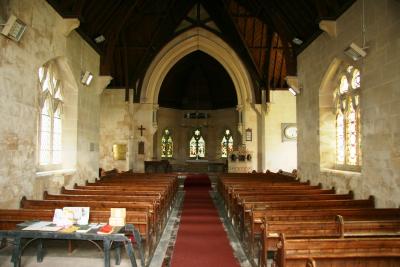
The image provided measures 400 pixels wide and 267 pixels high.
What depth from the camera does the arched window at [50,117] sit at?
859 cm

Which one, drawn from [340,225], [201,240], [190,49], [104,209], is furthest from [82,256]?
[190,49]

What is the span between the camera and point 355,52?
24.2ft

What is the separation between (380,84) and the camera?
6801mm

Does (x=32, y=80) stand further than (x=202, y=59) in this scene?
No

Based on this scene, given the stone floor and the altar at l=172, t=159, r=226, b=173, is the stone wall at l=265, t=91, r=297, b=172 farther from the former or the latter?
the stone floor

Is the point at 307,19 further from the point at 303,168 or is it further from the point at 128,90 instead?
the point at 128,90

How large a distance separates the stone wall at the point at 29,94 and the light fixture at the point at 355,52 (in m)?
6.46

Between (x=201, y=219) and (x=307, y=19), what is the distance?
21.1 feet

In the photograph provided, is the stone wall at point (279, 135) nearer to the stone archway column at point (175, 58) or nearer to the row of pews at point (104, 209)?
the stone archway column at point (175, 58)

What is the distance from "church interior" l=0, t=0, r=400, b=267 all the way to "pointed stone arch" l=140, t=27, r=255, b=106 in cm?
7

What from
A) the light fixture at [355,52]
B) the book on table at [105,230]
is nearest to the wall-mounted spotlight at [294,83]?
the light fixture at [355,52]

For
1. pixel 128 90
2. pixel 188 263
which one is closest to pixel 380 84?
pixel 188 263

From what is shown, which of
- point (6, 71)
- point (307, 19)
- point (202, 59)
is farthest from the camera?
point (202, 59)

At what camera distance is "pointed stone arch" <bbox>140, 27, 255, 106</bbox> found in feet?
61.7
